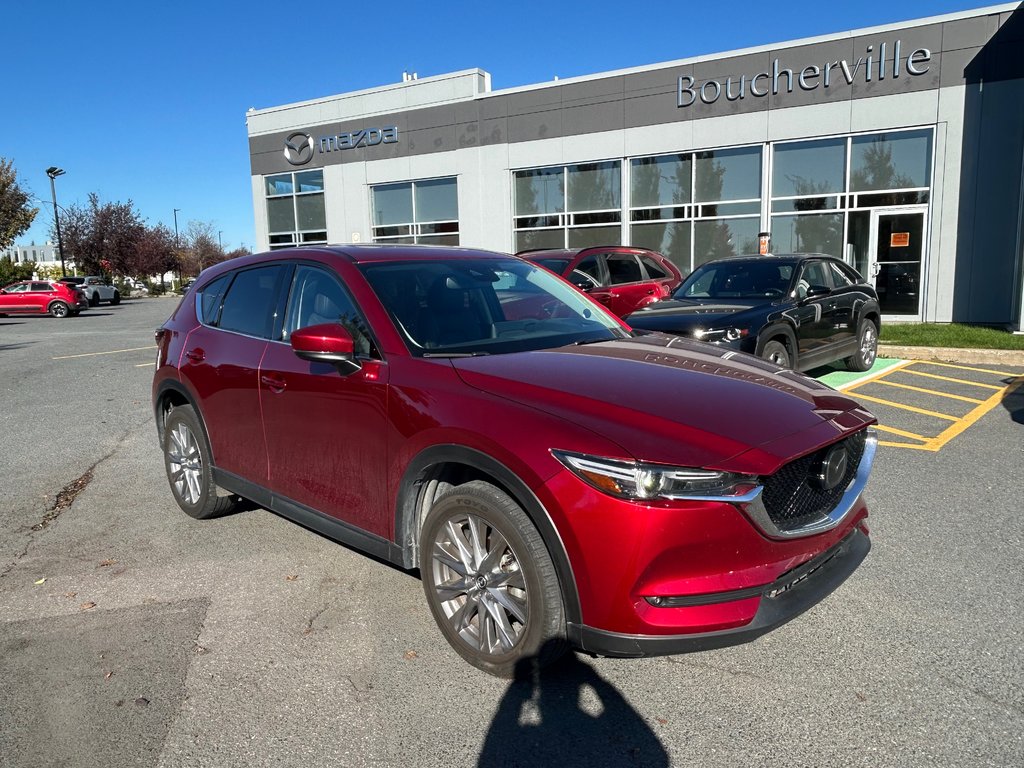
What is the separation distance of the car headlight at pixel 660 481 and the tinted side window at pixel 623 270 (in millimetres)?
9426

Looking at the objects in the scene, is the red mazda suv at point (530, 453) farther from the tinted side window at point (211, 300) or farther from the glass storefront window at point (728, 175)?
the glass storefront window at point (728, 175)

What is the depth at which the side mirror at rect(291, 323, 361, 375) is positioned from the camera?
3352mm

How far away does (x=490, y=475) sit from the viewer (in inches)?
113

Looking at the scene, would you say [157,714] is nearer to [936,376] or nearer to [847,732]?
[847,732]

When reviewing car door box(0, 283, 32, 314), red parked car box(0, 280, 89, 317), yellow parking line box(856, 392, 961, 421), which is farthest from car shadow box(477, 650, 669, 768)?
car door box(0, 283, 32, 314)

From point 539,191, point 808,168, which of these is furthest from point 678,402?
point 539,191

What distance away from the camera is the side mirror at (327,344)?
3.35 metres

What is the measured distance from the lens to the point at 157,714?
2.83 meters

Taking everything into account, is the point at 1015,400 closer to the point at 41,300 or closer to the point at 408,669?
the point at 408,669

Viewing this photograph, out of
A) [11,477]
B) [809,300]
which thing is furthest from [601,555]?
[809,300]

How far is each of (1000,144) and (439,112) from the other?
14.5 metres

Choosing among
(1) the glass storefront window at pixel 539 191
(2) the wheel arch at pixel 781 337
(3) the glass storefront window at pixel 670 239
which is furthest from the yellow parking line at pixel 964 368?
(1) the glass storefront window at pixel 539 191

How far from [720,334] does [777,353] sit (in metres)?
0.85

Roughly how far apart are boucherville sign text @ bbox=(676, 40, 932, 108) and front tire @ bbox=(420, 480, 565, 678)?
17244mm
